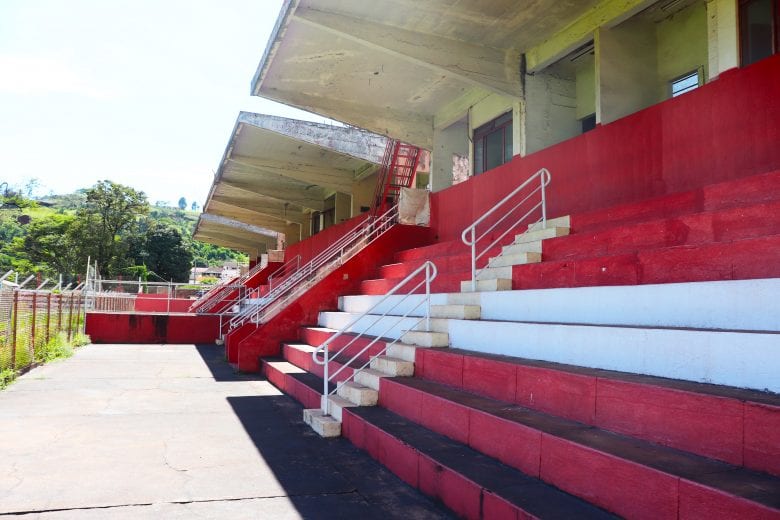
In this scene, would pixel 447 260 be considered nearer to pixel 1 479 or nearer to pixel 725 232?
pixel 725 232

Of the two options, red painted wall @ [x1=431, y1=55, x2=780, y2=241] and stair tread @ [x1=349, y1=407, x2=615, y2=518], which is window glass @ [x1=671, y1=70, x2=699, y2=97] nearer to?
red painted wall @ [x1=431, y1=55, x2=780, y2=241]

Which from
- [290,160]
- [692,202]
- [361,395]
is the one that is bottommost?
[361,395]

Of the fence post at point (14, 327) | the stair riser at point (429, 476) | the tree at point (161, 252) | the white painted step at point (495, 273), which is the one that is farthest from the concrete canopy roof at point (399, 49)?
the tree at point (161, 252)

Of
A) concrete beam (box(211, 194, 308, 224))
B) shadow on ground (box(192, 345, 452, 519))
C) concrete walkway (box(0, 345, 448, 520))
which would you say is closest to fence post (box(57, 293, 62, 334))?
concrete walkway (box(0, 345, 448, 520))

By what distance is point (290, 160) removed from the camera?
19.6 meters

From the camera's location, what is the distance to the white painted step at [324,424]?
6.42m

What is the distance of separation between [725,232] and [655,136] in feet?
10.3

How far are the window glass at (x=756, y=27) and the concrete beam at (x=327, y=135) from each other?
9595 mm

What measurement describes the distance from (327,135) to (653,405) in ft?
48.1

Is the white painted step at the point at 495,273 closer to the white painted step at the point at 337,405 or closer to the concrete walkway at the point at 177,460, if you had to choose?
the white painted step at the point at 337,405

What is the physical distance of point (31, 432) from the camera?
6465mm

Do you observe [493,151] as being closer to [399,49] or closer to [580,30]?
[580,30]

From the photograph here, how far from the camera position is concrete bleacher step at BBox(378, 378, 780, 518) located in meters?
2.62

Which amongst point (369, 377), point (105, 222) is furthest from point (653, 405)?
point (105, 222)
